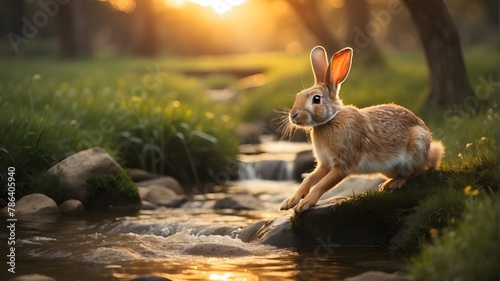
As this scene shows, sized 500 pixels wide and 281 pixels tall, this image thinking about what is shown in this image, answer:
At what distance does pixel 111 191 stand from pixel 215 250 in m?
3.58

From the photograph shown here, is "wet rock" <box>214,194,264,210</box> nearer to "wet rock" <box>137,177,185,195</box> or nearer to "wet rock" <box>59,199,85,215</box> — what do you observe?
"wet rock" <box>137,177,185,195</box>

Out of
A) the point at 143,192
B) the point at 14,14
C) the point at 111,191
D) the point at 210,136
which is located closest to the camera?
the point at 111,191

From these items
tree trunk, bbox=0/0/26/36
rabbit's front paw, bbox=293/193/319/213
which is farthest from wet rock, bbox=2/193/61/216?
tree trunk, bbox=0/0/26/36

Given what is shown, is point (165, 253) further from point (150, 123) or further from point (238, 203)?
point (150, 123)

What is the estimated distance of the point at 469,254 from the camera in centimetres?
547

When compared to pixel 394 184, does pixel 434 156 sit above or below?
above

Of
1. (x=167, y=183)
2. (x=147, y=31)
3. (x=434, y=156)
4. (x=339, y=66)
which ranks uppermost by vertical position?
(x=147, y=31)

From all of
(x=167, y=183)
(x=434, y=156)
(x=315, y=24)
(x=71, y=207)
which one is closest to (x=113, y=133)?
(x=167, y=183)

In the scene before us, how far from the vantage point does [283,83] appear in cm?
2325

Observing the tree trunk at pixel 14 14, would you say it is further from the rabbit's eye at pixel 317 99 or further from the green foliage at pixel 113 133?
the rabbit's eye at pixel 317 99

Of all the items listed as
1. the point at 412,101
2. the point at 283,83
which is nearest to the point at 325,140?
the point at 412,101

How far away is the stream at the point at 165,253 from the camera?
6957 millimetres

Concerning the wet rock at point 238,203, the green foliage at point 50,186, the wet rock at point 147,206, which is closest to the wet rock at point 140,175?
the wet rock at point 147,206

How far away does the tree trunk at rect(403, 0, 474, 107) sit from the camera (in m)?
13.6
